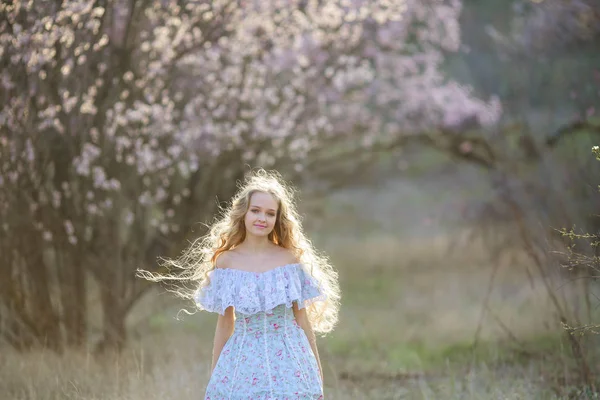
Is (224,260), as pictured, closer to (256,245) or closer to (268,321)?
(256,245)

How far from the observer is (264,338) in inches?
152

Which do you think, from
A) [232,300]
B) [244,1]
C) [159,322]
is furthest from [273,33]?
[232,300]

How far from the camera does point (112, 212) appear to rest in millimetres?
7281

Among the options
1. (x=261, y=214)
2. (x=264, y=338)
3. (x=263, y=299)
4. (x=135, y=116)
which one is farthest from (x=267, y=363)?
(x=135, y=116)

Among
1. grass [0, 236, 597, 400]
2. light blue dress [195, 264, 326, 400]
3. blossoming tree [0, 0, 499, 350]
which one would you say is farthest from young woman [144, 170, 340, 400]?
blossoming tree [0, 0, 499, 350]

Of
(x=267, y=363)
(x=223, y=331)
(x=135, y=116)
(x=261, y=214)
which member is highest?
A: (x=135, y=116)

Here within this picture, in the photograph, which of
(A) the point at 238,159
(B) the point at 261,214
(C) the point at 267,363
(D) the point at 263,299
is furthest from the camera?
(A) the point at 238,159

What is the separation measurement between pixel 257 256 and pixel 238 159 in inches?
179

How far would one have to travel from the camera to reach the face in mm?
3965

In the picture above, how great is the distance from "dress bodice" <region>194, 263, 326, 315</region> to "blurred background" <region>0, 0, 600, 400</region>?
102 cm

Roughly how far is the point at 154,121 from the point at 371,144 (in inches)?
159

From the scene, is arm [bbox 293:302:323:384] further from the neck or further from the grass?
the grass

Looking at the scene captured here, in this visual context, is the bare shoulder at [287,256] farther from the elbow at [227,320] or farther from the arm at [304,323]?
the elbow at [227,320]

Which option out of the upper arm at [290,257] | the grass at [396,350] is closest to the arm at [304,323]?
the upper arm at [290,257]
